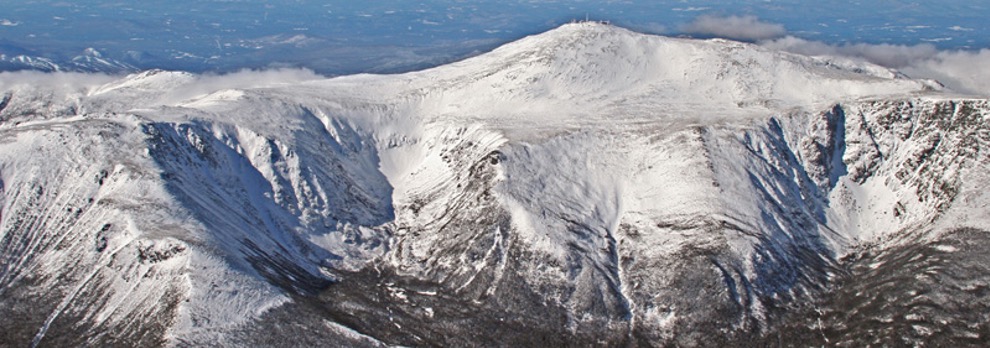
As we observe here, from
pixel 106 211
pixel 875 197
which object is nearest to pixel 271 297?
pixel 106 211

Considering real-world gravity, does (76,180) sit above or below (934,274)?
above

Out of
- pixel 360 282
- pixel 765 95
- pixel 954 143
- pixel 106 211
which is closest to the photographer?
pixel 106 211

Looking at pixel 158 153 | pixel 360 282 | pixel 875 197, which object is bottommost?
pixel 360 282

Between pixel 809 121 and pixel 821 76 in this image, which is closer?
pixel 809 121

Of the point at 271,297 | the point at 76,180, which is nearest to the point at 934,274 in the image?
the point at 271,297

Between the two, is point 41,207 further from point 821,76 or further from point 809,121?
point 821,76

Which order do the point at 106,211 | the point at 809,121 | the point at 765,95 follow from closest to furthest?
the point at 106,211
the point at 809,121
the point at 765,95
